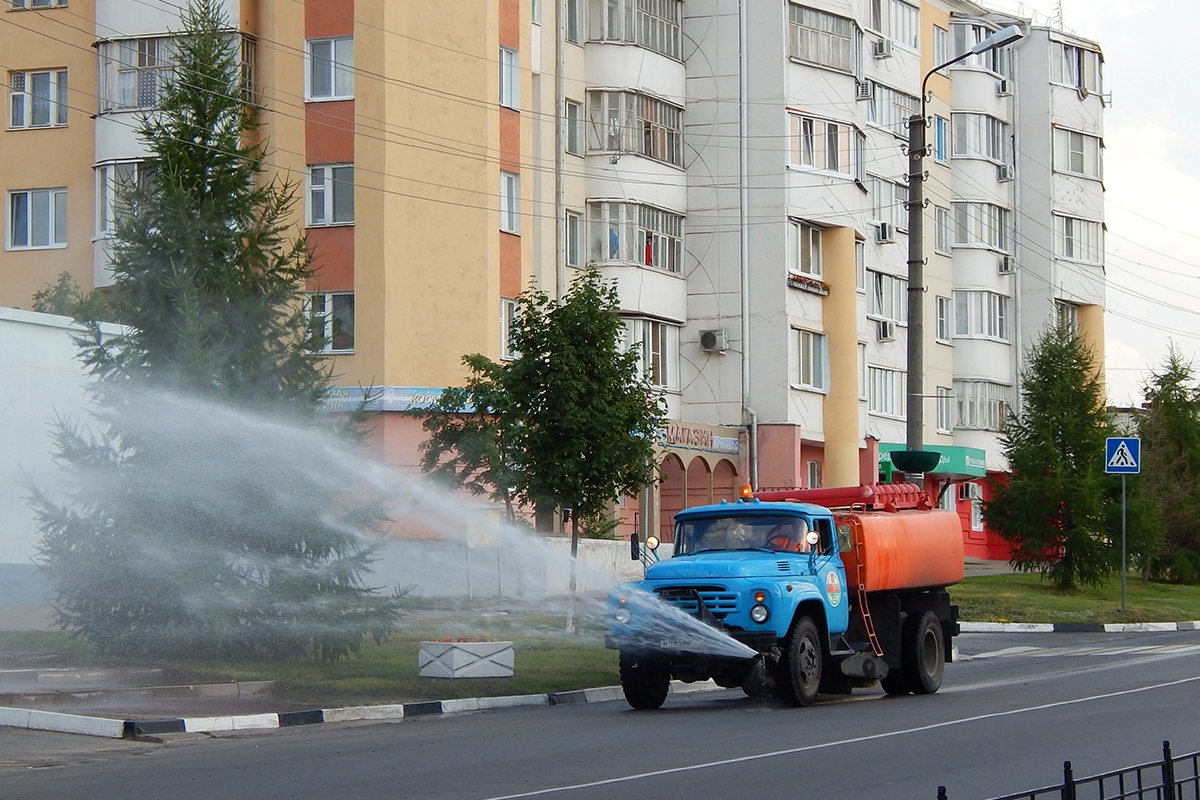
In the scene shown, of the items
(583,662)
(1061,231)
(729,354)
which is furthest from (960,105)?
(583,662)

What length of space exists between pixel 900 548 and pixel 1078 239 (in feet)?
168

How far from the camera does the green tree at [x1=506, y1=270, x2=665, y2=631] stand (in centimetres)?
2680

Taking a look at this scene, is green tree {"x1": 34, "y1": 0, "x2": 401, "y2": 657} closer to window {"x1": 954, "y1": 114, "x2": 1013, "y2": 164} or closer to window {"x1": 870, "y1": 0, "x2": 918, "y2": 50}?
window {"x1": 870, "y1": 0, "x2": 918, "y2": 50}

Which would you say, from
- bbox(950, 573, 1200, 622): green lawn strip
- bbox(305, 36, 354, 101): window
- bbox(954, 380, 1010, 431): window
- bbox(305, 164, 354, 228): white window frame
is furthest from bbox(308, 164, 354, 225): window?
bbox(954, 380, 1010, 431): window

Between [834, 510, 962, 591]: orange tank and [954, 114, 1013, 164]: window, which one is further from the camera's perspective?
[954, 114, 1013, 164]: window

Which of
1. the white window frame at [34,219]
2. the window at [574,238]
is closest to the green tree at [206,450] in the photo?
the white window frame at [34,219]

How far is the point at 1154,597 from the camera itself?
41.8m

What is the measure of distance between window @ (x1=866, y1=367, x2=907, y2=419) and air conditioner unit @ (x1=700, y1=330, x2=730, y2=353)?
33.4 ft

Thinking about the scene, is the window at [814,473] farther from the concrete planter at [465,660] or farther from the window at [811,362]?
the concrete planter at [465,660]

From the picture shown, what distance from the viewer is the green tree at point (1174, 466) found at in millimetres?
49562

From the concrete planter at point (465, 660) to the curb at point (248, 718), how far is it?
1.11 metres

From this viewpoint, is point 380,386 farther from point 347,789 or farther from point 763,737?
point 347,789

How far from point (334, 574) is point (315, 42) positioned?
67.9 ft

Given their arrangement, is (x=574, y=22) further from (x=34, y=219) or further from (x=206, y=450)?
(x=206, y=450)
